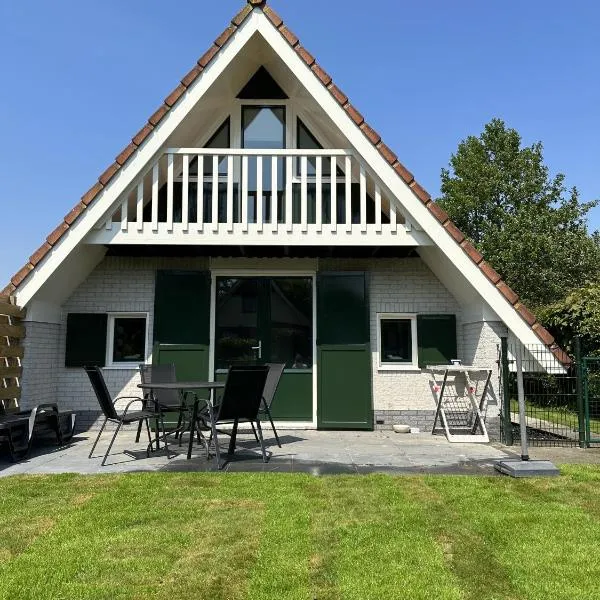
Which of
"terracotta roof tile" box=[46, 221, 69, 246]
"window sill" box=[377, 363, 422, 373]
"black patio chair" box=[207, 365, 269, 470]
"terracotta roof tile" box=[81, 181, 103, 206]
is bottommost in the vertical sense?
"black patio chair" box=[207, 365, 269, 470]

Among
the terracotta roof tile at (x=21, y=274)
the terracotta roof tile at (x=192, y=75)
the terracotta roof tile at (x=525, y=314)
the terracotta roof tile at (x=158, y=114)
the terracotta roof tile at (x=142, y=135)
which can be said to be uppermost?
the terracotta roof tile at (x=192, y=75)

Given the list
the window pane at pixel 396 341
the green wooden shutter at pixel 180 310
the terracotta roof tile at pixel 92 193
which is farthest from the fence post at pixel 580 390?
the terracotta roof tile at pixel 92 193

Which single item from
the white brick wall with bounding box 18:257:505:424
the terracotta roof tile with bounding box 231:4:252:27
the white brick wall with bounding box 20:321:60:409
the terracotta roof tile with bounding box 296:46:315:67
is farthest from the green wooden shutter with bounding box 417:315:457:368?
the white brick wall with bounding box 20:321:60:409

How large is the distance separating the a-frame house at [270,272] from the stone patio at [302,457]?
3.39 feet

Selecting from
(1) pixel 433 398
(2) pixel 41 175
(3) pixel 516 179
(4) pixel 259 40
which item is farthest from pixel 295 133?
(3) pixel 516 179

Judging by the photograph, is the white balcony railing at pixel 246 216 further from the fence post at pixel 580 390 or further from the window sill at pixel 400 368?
the fence post at pixel 580 390

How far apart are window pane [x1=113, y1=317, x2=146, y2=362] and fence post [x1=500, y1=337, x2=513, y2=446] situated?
551cm

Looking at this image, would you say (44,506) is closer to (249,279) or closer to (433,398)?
(249,279)

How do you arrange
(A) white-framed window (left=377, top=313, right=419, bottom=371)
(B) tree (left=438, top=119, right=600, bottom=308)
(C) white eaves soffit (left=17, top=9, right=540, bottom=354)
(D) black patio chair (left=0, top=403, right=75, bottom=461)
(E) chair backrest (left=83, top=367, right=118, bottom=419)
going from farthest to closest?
1. (B) tree (left=438, top=119, right=600, bottom=308)
2. (A) white-framed window (left=377, top=313, right=419, bottom=371)
3. (C) white eaves soffit (left=17, top=9, right=540, bottom=354)
4. (D) black patio chair (left=0, top=403, right=75, bottom=461)
5. (E) chair backrest (left=83, top=367, right=118, bottom=419)

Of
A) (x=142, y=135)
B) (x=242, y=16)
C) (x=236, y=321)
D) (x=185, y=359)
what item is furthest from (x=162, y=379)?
(x=242, y=16)

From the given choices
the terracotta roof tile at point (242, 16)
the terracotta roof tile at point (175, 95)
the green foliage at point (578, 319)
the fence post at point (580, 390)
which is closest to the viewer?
the fence post at point (580, 390)

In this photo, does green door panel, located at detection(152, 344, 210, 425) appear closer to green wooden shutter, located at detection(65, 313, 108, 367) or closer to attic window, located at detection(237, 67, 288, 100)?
green wooden shutter, located at detection(65, 313, 108, 367)

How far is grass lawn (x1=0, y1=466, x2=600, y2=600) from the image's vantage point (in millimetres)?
2746

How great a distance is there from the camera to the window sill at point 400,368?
8.38 meters
